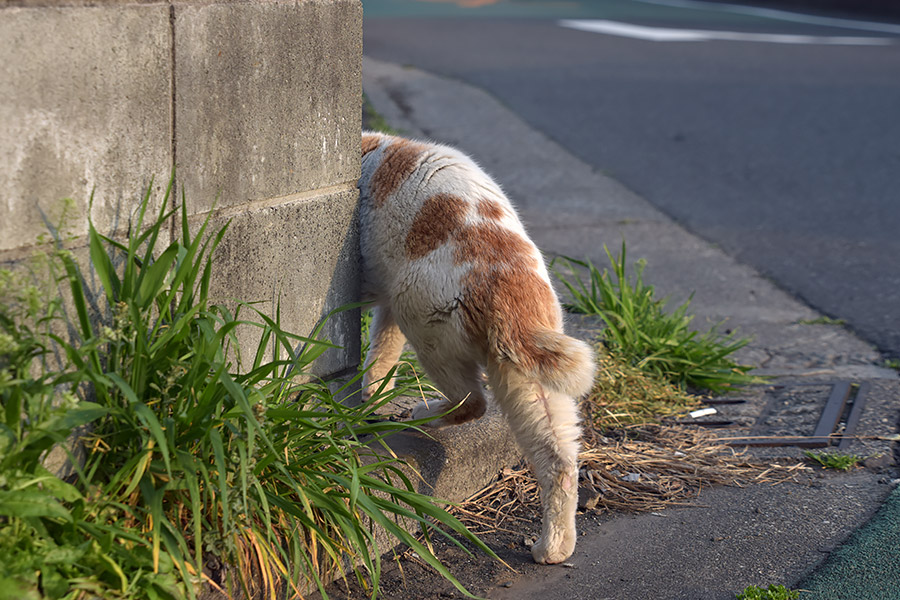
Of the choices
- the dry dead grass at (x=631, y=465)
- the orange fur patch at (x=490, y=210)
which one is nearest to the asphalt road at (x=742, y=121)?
Result: the dry dead grass at (x=631, y=465)

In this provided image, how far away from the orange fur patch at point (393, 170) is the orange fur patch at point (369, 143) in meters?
0.13

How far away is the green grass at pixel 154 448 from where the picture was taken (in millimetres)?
1909

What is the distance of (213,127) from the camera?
238cm

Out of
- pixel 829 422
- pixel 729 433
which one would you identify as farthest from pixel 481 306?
pixel 829 422

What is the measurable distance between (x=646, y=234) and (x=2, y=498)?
16.4 ft

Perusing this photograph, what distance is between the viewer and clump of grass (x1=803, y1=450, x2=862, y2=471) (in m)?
3.27

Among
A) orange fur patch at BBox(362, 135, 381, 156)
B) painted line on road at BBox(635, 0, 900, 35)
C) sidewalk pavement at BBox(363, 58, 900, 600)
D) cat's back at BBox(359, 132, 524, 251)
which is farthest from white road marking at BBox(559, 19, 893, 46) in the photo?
cat's back at BBox(359, 132, 524, 251)

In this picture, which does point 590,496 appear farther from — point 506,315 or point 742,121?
point 742,121

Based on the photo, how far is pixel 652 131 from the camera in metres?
8.71

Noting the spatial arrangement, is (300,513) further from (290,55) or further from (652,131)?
(652,131)

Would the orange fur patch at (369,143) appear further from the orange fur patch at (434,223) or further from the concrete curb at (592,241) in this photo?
the concrete curb at (592,241)

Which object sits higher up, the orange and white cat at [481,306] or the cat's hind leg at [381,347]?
the orange and white cat at [481,306]

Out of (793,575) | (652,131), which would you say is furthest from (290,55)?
(652,131)

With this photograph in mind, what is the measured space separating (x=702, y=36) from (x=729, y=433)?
12126 millimetres
